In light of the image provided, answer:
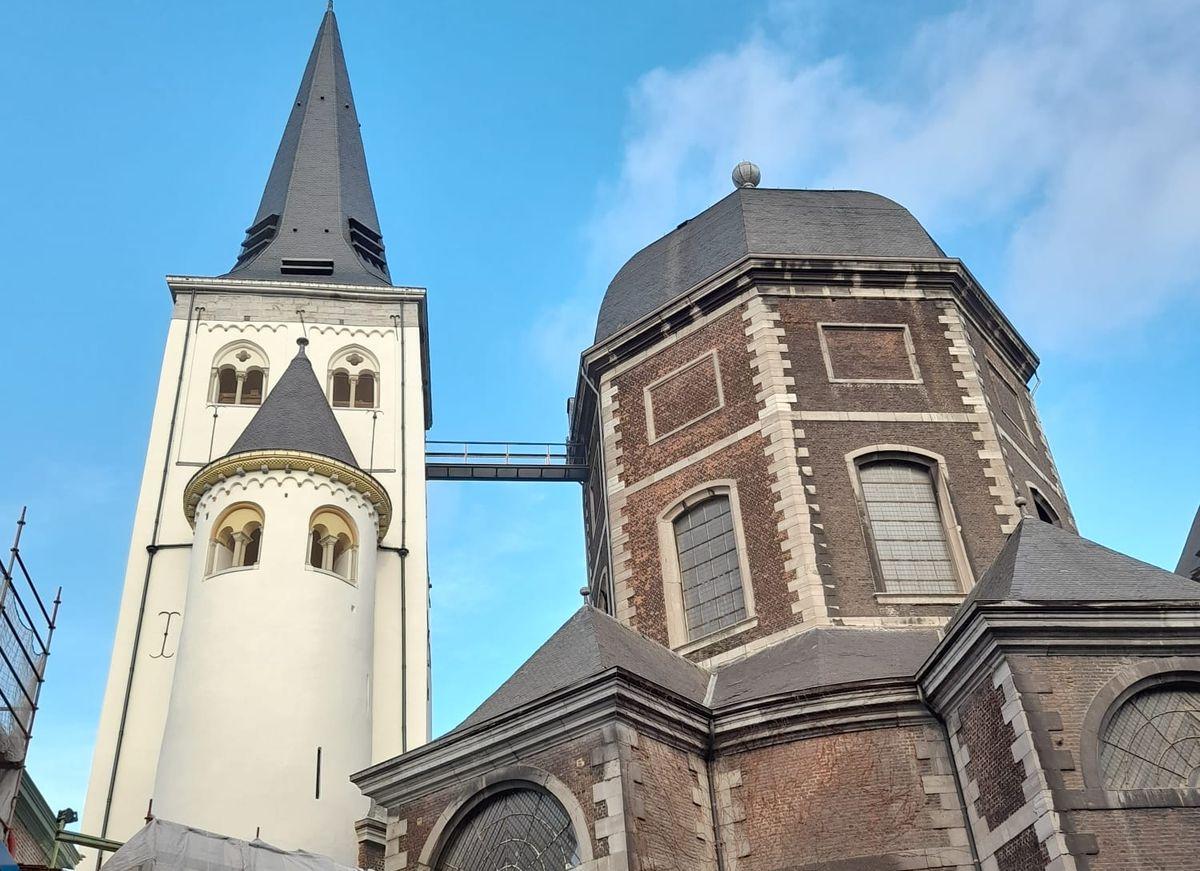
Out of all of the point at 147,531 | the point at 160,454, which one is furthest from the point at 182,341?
the point at 147,531

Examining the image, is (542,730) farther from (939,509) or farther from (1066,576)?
(939,509)

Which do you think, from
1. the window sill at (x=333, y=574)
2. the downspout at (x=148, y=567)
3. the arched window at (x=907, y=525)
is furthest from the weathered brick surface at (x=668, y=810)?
the downspout at (x=148, y=567)

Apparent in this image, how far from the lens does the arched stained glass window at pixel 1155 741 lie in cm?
1200

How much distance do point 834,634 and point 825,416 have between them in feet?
13.1

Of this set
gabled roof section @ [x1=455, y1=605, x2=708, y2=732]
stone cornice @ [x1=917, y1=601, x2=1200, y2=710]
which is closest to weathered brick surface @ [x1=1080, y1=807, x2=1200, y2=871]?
stone cornice @ [x1=917, y1=601, x2=1200, y2=710]

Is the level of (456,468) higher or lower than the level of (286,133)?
lower

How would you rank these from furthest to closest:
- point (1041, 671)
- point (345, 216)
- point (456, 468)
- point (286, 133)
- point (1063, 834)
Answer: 1. point (286, 133)
2. point (345, 216)
3. point (456, 468)
4. point (1041, 671)
5. point (1063, 834)

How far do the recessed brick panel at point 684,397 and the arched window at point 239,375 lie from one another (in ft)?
33.3

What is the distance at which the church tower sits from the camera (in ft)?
61.0

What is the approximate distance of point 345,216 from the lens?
32969 millimetres

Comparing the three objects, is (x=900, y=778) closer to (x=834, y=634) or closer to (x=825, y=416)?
(x=834, y=634)

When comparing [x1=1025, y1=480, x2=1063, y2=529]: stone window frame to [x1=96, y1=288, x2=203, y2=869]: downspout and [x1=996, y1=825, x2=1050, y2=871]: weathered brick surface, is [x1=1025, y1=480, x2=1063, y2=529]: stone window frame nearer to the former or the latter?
[x1=996, y1=825, x2=1050, y2=871]: weathered brick surface

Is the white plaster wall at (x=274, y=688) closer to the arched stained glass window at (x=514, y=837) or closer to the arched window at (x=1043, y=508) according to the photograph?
the arched stained glass window at (x=514, y=837)

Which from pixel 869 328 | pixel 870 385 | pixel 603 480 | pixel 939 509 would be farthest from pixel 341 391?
pixel 939 509
